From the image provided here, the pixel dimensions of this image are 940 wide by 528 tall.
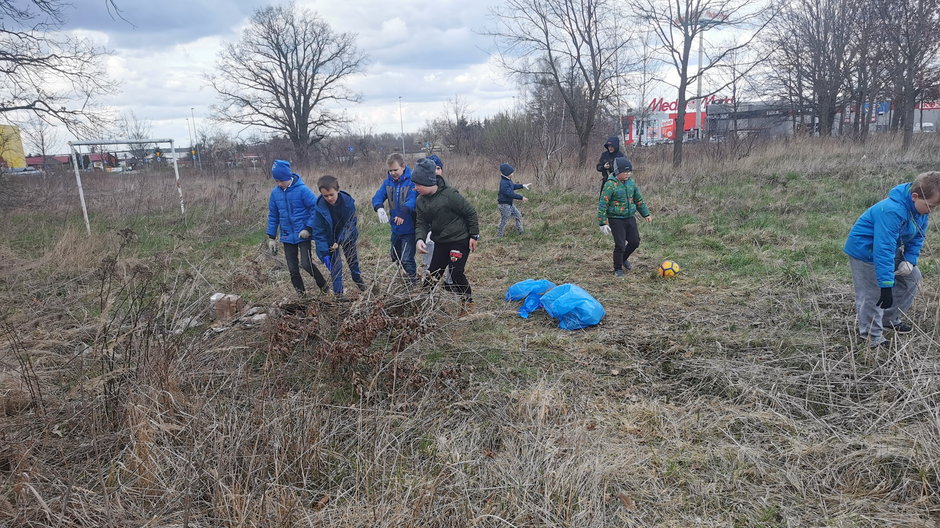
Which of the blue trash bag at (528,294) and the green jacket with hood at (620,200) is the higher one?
the green jacket with hood at (620,200)

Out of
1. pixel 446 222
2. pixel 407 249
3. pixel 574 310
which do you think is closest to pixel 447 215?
pixel 446 222

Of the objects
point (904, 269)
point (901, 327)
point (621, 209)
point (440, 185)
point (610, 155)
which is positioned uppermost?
point (610, 155)

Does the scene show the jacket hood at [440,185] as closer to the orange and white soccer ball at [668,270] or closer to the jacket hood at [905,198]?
the orange and white soccer ball at [668,270]

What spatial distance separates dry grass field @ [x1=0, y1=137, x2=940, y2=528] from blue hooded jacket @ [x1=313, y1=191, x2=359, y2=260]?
98 centimetres

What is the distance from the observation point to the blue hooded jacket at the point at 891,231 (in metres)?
3.56

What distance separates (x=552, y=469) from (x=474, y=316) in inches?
82.0

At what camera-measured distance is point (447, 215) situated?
4.91 m

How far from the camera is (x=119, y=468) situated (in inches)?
104

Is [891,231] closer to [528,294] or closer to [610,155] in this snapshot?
[528,294]

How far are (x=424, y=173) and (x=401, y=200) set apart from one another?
796 mm

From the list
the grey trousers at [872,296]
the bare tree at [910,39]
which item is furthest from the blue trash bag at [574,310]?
the bare tree at [910,39]

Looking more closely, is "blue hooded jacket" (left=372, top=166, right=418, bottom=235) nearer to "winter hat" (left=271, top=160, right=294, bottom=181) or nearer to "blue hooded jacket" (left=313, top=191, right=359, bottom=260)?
"blue hooded jacket" (left=313, top=191, right=359, bottom=260)

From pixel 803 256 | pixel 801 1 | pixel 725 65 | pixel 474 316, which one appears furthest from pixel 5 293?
pixel 801 1

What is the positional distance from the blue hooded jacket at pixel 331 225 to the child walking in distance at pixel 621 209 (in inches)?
119
